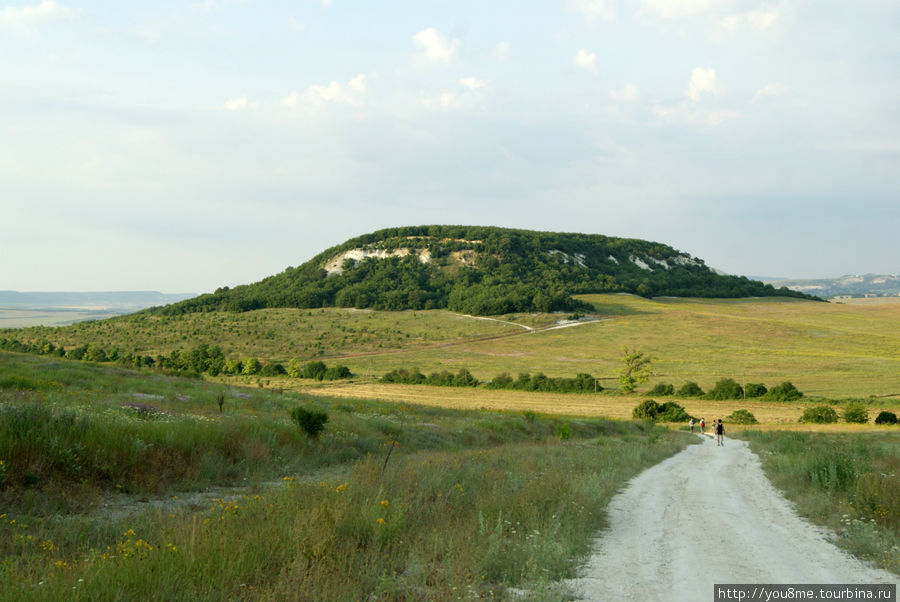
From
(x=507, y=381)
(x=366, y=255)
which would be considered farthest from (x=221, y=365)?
(x=366, y=255)

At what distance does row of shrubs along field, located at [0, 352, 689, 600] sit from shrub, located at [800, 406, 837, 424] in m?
39.9

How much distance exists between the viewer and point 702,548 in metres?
7.51

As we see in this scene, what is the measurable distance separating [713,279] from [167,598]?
193 metres

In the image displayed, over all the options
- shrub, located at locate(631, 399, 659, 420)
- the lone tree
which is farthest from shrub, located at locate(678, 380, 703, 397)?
shrub, located at locate(631, 399, 659, 420)

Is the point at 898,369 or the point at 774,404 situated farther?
the point at 898,369

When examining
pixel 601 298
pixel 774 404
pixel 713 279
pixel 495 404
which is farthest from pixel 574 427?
pixel 713 279

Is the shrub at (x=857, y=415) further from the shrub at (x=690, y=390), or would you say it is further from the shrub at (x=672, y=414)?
the shrub at (x=690, y=390)

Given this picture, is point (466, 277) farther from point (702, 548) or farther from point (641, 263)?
point (702, 548)

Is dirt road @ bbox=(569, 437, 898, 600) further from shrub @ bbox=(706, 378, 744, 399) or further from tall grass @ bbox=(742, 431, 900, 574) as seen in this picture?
shrub @ bbox=(706, 378, 744, 399)

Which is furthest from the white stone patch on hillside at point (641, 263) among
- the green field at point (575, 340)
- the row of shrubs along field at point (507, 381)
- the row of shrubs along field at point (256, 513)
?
the row of shrubs along field at point (256, 513)

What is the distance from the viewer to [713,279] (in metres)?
179

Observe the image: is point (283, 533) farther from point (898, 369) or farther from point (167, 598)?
point (898, 369)

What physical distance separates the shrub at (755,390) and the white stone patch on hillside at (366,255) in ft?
381

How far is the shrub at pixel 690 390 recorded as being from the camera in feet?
203
